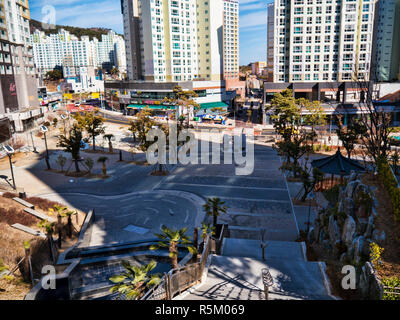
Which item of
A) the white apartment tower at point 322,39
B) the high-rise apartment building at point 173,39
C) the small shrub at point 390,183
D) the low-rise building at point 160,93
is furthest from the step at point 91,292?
the high-rise apartment building at point 173,39

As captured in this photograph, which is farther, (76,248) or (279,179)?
(279,179)

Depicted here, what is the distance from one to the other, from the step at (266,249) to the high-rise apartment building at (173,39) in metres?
74.0

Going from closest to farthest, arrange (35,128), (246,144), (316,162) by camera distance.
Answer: (316,162) → (246,144) → (35,128)

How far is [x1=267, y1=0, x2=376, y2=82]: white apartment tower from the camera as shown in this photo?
65500 millimetres

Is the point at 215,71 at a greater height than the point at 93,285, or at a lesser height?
greater

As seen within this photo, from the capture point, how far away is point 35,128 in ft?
204

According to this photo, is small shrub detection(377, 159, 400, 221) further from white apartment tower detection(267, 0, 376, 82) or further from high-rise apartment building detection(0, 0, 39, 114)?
high-rise apartment building detection(0, 0, 39, 114)

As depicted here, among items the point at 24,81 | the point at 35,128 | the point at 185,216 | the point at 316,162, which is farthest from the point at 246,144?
the point at 24,81

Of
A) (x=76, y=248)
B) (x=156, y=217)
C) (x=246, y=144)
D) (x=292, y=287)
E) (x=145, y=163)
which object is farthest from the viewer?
(x=246, y=144)

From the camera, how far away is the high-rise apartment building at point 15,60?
191ft

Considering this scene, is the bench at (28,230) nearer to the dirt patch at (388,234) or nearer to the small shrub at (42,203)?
the small shrub at (42,203)

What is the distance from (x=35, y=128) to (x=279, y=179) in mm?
51285
